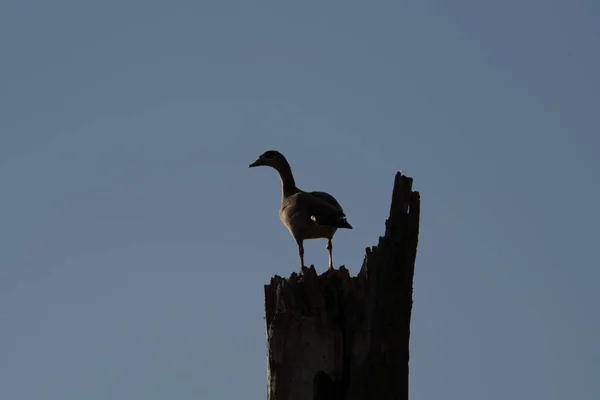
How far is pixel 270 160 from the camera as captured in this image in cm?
1841

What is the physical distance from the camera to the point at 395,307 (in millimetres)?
10391

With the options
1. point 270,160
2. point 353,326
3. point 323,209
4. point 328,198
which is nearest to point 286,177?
point 270,160

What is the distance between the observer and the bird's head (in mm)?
18203

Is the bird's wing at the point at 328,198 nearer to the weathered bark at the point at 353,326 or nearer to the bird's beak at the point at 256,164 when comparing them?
the bird's beak at the point at 256,164

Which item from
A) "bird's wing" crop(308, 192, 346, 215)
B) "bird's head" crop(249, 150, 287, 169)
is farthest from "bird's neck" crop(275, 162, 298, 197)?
"bird's wing" crop(308, 192, 346, 215)

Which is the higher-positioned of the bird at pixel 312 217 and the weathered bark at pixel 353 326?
the bird at pixel 312 217

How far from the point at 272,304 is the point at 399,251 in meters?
1.25

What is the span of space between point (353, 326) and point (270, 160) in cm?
819

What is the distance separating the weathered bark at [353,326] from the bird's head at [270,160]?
7570mm

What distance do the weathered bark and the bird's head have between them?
24.8 ft

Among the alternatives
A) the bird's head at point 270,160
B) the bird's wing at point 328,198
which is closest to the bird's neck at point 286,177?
the bird's head at point 270,160

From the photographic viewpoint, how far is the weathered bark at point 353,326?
10266 millimetres

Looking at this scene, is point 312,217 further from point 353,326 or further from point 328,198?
point 353,326

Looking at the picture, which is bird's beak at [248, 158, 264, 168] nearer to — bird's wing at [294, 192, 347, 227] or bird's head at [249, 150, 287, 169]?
bird's head at [249, 150, 287, 169]
